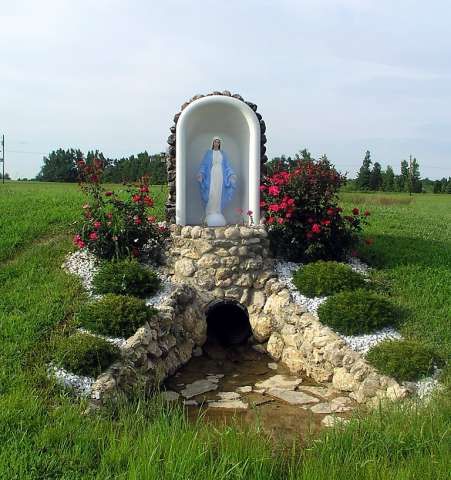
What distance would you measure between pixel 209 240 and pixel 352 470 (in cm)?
534

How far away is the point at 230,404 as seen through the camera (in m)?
6.86

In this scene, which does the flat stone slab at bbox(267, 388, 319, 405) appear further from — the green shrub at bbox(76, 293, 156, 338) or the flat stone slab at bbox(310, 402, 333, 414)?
the green shrub at bbox(76, 293, 156, 338)

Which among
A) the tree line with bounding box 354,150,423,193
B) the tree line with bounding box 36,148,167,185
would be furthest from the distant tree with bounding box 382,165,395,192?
A: the tree line with bounding box 36,148,167,185

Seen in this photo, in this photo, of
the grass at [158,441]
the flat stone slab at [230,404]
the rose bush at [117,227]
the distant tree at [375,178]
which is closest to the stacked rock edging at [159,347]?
the grass at [158,441]

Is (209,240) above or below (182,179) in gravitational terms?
below

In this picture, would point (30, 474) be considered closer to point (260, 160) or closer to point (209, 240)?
point (209, 240)

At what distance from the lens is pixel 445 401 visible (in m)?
5.67

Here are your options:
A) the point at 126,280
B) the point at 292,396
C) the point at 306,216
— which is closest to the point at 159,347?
the point at 126,280

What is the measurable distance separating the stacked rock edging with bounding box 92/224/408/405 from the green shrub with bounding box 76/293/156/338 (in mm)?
168

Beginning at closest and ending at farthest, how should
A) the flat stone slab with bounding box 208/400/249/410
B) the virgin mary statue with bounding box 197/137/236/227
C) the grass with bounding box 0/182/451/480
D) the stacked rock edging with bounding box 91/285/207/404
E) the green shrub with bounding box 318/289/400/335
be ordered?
1. the grass with bounding box 0/182/451/480
2. the stacked rock edging with bounding box 91/285/207/404
3. the flat stone slab with bounding box 208/400/249/410
4. the green shrub with bounding box 318/289/400/335
5. the virgin mary statue with bounding box 197/137/236/227

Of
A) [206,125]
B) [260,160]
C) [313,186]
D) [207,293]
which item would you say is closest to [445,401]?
[207,293]

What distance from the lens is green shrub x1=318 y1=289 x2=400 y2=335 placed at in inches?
310

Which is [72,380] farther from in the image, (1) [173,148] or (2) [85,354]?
(1) [173,148]

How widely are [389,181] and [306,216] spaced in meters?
38.7
